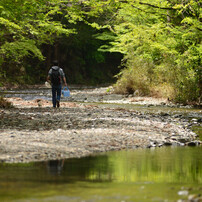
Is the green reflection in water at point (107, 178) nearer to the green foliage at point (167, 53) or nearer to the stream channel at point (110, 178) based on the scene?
the stream channel at point (110, 178)

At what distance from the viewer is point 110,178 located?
6.50 meters

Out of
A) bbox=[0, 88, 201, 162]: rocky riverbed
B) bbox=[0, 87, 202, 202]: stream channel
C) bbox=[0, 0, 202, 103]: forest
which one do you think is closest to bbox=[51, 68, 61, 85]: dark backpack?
bbox=[0, 0, 202, 103]: forest

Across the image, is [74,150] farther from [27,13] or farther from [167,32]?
[167,32]

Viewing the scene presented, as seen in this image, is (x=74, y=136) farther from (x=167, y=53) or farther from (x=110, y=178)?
(x=167, y=53)

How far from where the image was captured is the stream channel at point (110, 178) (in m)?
5.30

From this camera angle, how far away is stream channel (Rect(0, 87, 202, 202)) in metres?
5.30

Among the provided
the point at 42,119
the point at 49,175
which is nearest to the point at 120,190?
the point at 49,175

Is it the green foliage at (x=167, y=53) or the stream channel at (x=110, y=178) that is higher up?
the green foliage at (x=167, y=53)

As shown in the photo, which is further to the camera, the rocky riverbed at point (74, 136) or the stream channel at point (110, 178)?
the rocky riverbed at point (74, 136)

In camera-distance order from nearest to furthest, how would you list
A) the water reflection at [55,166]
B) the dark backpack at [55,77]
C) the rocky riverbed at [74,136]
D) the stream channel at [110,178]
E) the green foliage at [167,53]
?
the stream channel at [110,178]
the water reflection at [55,166]
the rocky riverbed at [74,136]
the dark backpack at [55,77]
the green foliage at [167,53]

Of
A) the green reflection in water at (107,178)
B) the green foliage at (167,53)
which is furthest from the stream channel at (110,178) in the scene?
the green foliage at (167,53)

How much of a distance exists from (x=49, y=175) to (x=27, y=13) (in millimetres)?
15940

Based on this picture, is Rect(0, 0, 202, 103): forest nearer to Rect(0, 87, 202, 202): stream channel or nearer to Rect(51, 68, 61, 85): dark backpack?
Rect(51, 68, 61, 85): dark backpack

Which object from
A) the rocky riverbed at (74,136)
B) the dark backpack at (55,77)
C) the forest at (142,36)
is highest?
the forest at (142,36)
